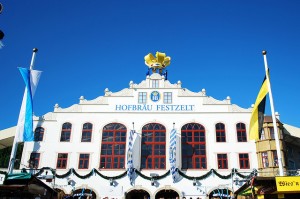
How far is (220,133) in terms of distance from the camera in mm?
29109

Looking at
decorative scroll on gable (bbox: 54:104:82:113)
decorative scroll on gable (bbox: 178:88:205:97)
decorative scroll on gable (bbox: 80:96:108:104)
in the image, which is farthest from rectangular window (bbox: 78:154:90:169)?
decorative scroll on gable (bbox: 178:88:205:97)

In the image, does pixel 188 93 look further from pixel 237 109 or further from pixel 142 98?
pixel 237 109

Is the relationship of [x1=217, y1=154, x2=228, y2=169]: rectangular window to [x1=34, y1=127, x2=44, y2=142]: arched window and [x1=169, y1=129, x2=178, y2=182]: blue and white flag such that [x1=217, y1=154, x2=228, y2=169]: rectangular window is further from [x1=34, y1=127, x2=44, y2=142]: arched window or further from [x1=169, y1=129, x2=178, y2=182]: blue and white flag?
[x1=34, y1=127, x2=44, y2=142]: arched window

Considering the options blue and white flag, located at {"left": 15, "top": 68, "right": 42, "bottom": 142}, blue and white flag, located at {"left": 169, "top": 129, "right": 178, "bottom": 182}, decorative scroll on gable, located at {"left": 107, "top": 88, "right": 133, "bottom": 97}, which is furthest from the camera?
decorative scroll on gable, located at {"left": 107, "top": 88, "right": 133, "bottom": 97}

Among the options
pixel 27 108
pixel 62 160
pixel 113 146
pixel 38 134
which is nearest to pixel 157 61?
pixel 113 146

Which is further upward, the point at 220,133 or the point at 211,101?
the point at 211,101

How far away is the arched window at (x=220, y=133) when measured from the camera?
28859mm

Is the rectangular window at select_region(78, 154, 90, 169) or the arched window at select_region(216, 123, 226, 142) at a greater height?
the arched window at select_region(216, 123, 226, 142)

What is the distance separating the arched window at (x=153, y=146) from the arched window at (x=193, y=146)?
1.94 m

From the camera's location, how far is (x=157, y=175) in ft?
89.2

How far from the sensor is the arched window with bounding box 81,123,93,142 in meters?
29.3

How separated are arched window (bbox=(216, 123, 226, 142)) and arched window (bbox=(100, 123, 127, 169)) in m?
9.08

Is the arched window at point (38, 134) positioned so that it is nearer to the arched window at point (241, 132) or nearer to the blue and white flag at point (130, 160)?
the blue and white flag at point (130, 160)

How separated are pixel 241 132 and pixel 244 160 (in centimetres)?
274
